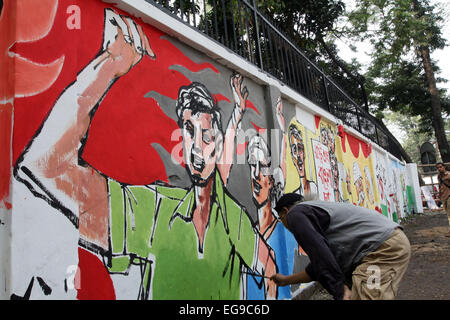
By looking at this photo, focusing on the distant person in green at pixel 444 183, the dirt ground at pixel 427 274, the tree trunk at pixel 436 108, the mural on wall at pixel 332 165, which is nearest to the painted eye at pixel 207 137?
the mural on wall at pixel 332 165

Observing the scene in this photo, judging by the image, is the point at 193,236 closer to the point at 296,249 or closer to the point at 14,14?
the point at 14,14

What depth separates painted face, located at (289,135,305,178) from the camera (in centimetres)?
538

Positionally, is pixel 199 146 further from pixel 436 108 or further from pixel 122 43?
pixel 436 108

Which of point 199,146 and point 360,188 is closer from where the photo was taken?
point 199,146

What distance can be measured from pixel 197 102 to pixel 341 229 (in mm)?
1782

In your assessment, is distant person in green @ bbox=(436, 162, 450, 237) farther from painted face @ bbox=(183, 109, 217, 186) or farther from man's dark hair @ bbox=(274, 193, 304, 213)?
man's dark hair @ bbox=(274, 193, 304, 213)

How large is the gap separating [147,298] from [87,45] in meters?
1.76

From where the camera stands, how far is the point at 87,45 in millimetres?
2348

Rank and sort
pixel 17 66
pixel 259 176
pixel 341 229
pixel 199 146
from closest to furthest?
pixel 17 66 < pixel 341 229 < pixel 199 146 < pixel 259 176

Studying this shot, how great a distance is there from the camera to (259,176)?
4273 mm

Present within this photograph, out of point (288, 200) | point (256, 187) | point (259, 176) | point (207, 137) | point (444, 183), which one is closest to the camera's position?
point (288, 200)

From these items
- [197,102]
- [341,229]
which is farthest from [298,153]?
[341,229]

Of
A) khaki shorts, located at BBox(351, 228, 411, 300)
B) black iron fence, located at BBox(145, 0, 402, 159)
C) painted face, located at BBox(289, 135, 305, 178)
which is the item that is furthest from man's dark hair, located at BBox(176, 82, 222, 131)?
painted face, located at BBox(289, 135, 305, 178)

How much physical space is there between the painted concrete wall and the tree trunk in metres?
17.4
